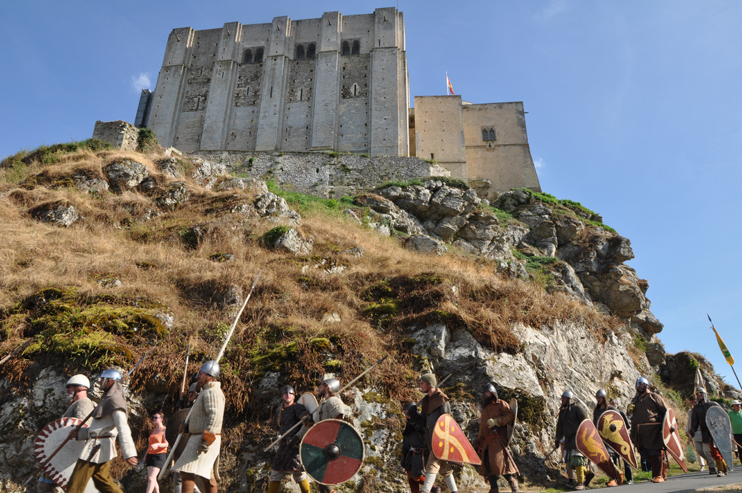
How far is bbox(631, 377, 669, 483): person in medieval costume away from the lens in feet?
24.6

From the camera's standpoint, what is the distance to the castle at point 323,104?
3728 centimetres

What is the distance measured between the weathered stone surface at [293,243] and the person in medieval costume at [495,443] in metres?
8.72

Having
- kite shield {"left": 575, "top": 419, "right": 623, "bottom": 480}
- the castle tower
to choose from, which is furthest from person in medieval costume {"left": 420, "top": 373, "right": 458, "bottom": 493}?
the castle tower

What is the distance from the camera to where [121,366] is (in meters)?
7.71

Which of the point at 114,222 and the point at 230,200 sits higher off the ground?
the point at 230,200

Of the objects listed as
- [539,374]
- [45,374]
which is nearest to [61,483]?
[45,374]

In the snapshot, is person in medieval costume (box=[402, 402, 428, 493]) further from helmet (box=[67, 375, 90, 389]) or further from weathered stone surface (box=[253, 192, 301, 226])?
weathered stone surface (box=[253, 192, 301, 226])

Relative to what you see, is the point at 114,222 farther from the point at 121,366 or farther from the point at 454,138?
the point at 454,138

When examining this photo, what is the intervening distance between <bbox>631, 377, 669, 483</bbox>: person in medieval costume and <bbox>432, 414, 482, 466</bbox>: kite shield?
11.8 ft

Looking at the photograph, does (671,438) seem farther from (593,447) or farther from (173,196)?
(173,196)

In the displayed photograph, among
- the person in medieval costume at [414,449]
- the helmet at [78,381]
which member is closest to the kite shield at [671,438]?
the person in medieval costume at [414,449]

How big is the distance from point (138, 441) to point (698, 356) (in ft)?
99.1

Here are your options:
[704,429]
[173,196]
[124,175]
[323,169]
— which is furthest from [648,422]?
[323,169]

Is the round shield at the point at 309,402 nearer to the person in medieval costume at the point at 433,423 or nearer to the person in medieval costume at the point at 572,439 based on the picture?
the person in medieval costume at the point at 433,423
